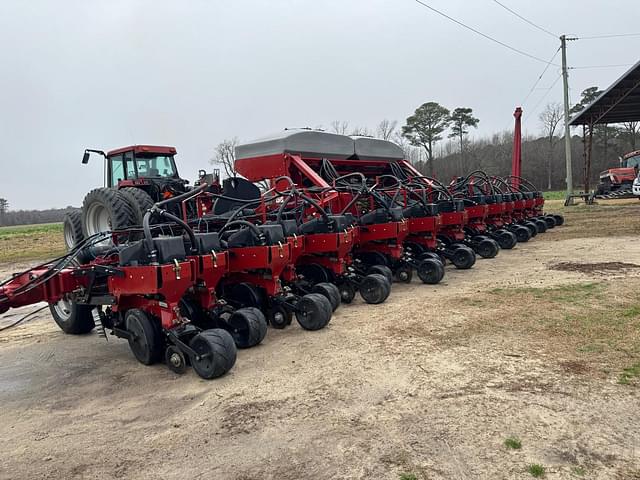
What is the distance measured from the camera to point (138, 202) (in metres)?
7.13

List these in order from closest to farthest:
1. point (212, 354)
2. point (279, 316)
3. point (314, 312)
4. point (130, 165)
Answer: point (212, 354)
point (314, 312)
point (279, 316)
point (130, 165)

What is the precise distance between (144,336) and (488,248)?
638cm

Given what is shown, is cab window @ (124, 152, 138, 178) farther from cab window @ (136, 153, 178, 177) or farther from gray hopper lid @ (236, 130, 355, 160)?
gray hopper lid @ (236, 130, 355, 160)

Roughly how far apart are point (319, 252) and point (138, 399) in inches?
105

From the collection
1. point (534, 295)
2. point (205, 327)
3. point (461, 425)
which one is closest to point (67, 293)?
point (205, 327)

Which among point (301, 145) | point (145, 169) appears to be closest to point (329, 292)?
point (301, 145)

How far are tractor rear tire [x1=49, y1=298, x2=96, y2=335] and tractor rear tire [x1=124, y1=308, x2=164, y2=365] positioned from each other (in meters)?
1.31

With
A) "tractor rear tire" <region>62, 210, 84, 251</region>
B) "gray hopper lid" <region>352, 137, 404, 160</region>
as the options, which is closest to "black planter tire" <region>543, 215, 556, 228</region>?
"gray hopper lid" <region>352, 137, 404, 160</region>

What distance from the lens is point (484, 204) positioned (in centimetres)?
895

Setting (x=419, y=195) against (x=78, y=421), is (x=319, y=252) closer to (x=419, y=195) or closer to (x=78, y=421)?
(x=419, y=195)

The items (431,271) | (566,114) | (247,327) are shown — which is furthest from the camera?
(566,114)

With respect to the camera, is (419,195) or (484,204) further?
(484,204)

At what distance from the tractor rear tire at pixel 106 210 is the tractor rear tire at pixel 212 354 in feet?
11.8

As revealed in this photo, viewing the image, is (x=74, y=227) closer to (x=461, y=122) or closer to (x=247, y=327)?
(x=247, y=327)
